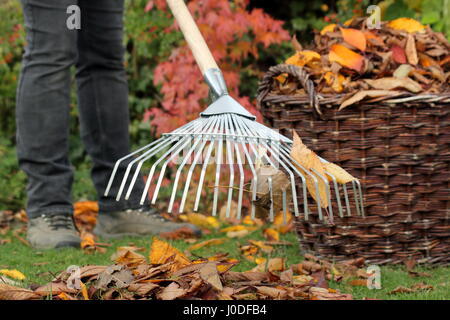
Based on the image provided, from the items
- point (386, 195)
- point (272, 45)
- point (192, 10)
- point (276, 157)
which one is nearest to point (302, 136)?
point (386, 195)

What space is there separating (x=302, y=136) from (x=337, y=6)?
87.8 inches

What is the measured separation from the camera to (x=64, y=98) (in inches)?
108

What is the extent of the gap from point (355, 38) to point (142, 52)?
2080 mm

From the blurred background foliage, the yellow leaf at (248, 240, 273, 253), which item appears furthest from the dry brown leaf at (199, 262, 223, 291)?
the blurred background foliage

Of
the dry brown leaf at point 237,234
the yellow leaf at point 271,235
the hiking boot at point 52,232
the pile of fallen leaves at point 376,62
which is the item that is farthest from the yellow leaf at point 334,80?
the hiking boot at point 52,232

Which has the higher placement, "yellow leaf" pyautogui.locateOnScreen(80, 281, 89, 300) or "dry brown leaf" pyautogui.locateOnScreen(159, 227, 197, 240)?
"yellow leaf" pyautogui.locateOnScreen(80, 281, 89, 300)

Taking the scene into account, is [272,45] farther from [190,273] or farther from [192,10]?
[190,273]

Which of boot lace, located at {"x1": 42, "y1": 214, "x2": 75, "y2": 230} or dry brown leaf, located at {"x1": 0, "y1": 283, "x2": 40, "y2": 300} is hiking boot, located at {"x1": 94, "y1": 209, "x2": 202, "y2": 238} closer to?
boot lace, located at {"x1": 42, "y1": 214, "x2": 75, "y2": 230}

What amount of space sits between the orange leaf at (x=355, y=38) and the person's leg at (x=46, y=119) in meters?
1.07

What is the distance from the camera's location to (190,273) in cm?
182

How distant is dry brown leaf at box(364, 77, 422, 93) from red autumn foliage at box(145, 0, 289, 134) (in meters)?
1.31

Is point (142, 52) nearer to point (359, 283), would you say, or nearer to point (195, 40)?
point (195, 40)

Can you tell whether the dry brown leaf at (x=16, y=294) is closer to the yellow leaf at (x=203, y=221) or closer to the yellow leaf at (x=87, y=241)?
the yellow leaf at (x=87, y=241)

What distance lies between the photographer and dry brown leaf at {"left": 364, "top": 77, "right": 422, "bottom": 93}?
2.34m
